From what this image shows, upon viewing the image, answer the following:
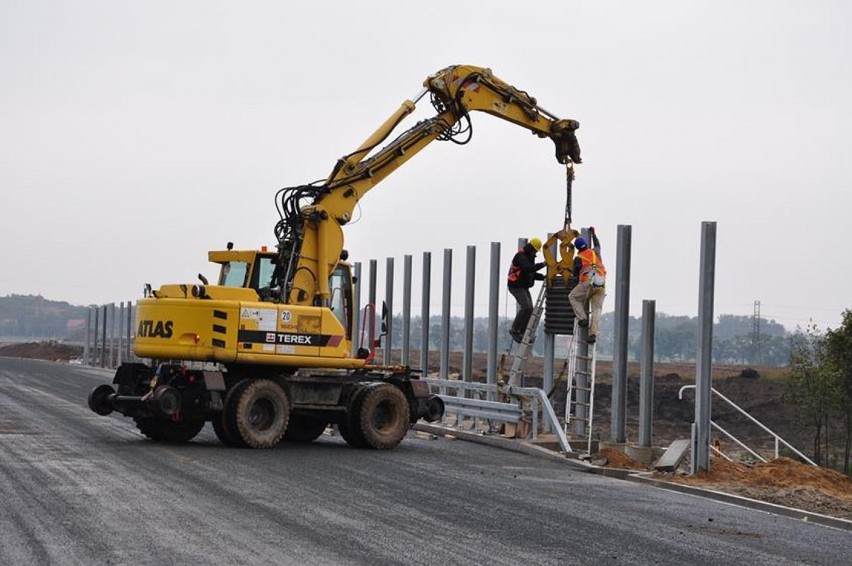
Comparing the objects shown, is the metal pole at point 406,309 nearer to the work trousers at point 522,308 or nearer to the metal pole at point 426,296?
the metal pole at point 426,296

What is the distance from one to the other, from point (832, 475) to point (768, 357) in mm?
152608

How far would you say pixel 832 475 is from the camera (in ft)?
63.6

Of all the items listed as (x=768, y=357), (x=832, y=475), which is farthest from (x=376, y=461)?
(x=768, y=357)

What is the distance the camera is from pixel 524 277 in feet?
84.6

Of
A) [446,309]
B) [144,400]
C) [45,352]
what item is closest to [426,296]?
[446,309]

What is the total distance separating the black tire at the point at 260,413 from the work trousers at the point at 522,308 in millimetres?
6277

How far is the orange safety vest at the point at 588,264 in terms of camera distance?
930 inches

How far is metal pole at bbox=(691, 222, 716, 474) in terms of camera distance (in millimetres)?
19344

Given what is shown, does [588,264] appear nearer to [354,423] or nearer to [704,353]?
[704,353]

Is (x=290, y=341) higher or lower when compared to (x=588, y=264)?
lower

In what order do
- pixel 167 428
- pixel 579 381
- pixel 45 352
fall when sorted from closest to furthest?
pixel 167 428 < pixel 579 381 < pixel 45 352

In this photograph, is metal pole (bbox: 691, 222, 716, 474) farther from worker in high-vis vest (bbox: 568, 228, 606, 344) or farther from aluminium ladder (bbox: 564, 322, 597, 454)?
worker in high-vis vest (bbox: 568, 228, 606, 344)

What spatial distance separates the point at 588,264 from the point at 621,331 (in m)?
1.54

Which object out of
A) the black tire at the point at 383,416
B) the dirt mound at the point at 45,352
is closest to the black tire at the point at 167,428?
the black tire at the point at 383,416
